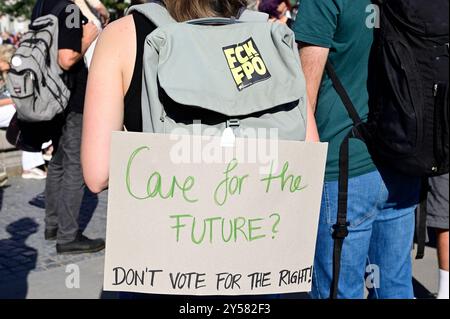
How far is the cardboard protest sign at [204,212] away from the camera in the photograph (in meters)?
1.61

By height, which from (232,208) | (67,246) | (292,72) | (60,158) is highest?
(292,72)

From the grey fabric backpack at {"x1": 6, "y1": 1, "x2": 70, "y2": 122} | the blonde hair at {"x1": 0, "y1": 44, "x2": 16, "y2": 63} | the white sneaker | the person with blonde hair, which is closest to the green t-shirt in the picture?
the person with blonde hair

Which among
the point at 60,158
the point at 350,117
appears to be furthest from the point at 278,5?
the point at 350,117

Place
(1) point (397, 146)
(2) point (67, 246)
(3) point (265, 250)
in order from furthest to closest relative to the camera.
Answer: (2) point (67, 246) < (1) point (397, 146) < (3) point (265, 250)

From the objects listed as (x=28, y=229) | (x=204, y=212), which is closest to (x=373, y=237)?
(x=204, y=212)

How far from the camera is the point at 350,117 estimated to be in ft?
7.47

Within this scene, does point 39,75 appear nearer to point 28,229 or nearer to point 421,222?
point 28,229

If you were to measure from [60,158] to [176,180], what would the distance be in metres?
3.03

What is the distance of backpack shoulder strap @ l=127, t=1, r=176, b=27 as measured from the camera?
1650 mm

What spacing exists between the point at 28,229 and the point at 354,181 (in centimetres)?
336

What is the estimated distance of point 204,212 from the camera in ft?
5.43

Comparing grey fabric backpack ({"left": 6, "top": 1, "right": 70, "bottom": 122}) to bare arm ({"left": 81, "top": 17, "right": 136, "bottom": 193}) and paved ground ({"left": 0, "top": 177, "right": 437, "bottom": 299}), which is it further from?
bare arm ({"left": 81, "top": 17, "right": 136, "bottom": 193})

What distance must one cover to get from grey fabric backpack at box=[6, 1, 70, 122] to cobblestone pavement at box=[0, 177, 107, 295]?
99 cm
